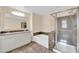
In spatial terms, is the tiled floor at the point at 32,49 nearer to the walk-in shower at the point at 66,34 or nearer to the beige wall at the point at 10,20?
the walk-in shower at the point at 66,34

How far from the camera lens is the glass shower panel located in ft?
4.33

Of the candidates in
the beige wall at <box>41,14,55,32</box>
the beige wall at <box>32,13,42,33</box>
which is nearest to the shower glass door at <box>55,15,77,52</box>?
the beige wall at <box>41,14,55,32</box>

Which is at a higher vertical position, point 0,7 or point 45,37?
point 0,7

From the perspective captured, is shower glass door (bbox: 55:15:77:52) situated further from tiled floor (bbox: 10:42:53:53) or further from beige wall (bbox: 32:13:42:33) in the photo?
beige wall (bbox: 32:13:42:33)

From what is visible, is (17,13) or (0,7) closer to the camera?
(0,7)

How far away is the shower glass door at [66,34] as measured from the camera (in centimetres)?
132

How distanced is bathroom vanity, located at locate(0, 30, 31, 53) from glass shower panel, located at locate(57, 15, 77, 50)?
62 centimetres

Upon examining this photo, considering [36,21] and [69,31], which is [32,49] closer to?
[36,21]

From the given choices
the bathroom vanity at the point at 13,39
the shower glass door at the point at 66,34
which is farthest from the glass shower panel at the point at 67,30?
the bathroom vanity at the point at 13,39
